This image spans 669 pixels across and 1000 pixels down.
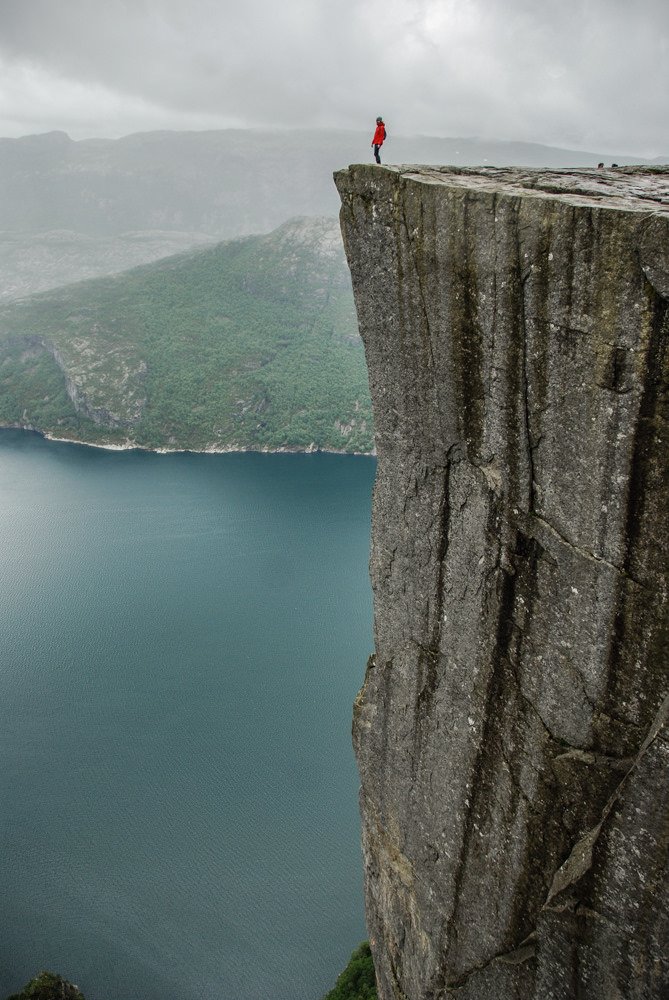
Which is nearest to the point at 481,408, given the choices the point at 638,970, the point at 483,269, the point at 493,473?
the point at 493,473

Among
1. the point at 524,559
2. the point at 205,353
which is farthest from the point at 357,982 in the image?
the point at 205,353

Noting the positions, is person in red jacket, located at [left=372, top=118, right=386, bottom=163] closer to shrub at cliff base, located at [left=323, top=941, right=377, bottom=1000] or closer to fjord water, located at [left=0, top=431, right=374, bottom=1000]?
shrub at cliff base, located at [left=323, top=941, right=377, bottom=1000]

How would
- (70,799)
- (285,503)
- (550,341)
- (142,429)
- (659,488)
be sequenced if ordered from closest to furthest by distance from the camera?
(659,488) < (550,341) < (70,799) < (285,503) < (142,429)

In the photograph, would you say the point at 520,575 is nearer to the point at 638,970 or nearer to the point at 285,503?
the point at 638,970

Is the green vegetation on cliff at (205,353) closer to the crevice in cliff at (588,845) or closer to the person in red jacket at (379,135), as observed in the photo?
the person in red jacket at (379,135)

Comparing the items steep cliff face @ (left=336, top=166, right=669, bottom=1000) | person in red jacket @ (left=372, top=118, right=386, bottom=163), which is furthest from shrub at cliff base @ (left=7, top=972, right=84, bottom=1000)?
person in red jacket @ (left=372, top=118, right=386, bottom=163)

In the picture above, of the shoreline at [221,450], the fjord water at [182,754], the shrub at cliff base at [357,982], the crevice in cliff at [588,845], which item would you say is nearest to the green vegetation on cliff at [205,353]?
the shoreline at [221,450]
